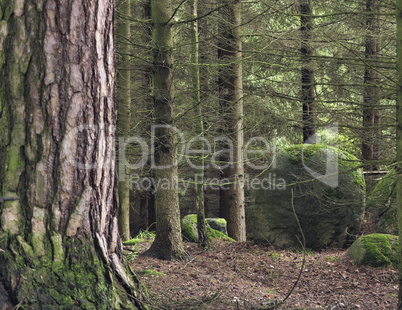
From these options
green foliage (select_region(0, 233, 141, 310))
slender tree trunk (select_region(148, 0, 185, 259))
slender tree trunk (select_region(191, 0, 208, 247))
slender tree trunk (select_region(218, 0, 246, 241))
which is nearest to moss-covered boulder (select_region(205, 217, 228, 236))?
slender tree trunk (select_region(218, 0, 246, 241))

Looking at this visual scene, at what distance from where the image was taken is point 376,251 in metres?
7.07

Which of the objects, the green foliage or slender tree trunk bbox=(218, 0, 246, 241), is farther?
slender tree trunk bbox=(218, 0, 246, 241)

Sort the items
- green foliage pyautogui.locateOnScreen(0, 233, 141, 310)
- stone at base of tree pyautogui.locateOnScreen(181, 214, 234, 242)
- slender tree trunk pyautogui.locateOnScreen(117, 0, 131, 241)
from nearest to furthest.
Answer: green foliage pyautogui.locateOnScreen(0, 233, 141, 310) → slender tree trunk pyautogui.locateOnScreen(117, 0, 131, 241) → stone at base of tree pyautogui.locateOnScreen(181, 214, 234, 242)

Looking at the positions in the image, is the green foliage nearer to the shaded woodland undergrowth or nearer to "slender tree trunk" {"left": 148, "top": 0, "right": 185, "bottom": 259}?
the shaded woodland undergrowth

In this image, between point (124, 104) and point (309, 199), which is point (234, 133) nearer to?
point (309, 199)

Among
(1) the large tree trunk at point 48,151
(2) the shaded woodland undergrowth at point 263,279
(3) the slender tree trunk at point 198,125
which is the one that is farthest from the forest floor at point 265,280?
(1) the large tree trunk at point 48,151

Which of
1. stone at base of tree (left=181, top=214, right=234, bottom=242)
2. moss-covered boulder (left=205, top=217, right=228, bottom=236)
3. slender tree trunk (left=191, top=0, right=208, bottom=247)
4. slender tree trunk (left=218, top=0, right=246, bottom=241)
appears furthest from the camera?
moss-covered boulder (left=205, top=217, right=228, bottom=236)

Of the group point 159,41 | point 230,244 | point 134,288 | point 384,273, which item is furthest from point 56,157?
point 230,244

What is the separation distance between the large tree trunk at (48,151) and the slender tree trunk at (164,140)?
384 cm

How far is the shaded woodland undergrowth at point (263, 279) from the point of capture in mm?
4430

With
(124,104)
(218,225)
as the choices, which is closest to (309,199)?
(218,225)

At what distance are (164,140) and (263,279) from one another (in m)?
2.73

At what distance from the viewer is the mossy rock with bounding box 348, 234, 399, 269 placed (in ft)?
22.9

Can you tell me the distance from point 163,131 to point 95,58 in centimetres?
387
